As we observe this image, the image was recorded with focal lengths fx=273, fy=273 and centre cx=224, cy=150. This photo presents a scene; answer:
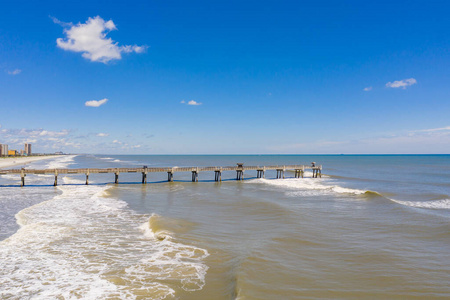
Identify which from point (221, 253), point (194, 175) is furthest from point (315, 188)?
point (221, 253)

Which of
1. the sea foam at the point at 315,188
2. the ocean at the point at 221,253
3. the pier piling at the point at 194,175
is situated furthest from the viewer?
the pier piling at the point at 194,175

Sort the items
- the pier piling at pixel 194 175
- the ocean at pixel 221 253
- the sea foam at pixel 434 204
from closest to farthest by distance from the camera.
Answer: the ocean at pixel 221 253 → the sea foam at pixel 434 204 → the pier piling at pixel 194 175

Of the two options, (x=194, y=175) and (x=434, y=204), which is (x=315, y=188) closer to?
(x=434, y=204)

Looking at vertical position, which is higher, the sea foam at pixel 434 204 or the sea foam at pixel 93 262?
the sea foam at pixel 434 204

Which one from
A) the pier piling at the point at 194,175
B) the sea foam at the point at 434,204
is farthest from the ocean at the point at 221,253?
the pier piling at the point at 194,175

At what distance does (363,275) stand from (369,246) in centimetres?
362

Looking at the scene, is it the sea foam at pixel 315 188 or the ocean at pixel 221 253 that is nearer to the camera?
the ocean at pixel 221 253

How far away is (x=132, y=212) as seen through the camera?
20359 mm

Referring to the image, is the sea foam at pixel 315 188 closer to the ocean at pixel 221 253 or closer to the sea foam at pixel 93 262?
the ocean at pixel 221 253

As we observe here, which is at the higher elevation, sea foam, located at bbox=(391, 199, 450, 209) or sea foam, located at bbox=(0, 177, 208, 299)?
sea foam, located at bbox=(391, 199, 450, 209)

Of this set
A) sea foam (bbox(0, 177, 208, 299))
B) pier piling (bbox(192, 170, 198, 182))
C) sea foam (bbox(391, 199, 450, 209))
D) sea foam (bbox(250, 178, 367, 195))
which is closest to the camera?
sea foam (bbox(0, 177, 208, 299))

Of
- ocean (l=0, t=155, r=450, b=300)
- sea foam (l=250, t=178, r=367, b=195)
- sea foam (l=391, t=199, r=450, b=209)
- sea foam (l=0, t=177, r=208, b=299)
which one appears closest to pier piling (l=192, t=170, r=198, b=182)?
sea foam (l=250, t=178, r=367, b=195)

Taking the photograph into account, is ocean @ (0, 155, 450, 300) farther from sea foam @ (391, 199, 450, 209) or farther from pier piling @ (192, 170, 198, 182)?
pier piling @ (192, 170, 198, 182)

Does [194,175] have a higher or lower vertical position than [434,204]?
lower
